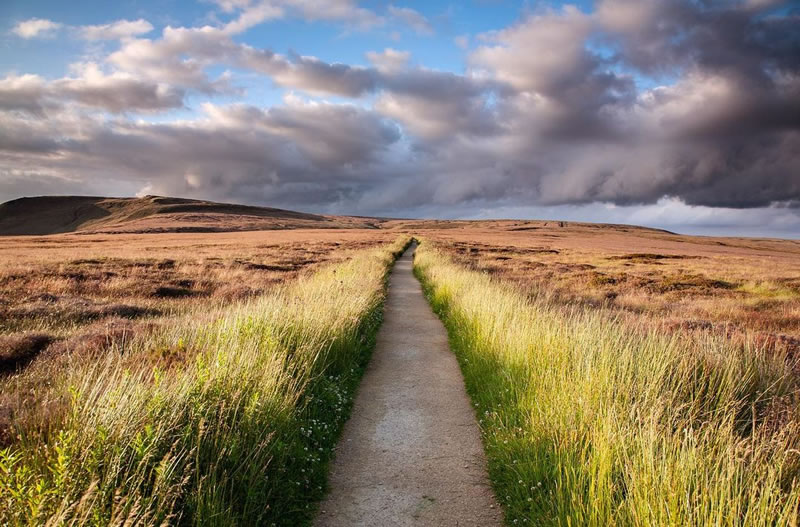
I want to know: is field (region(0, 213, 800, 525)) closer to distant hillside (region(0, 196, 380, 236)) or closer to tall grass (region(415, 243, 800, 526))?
tall grass (region(415, 243, 800, 526))

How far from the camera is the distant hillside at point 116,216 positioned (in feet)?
456

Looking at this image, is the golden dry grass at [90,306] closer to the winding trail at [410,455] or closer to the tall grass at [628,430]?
the winding trail at [410,455]

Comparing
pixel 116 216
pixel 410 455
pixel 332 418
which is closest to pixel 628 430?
pixel 410 455

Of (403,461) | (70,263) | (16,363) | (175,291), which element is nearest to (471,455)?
(403,461)

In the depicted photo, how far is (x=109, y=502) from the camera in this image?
3176 millimetres

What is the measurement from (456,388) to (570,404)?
10.5 feet

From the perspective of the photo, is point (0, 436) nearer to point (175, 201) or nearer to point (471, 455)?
point (471, 455)

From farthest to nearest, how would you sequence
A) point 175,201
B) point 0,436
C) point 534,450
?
1. point 175,201
2. point 534,450
3. point 0,436

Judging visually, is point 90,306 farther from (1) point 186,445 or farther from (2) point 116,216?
(2) point 116,216

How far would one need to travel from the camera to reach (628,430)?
423cm

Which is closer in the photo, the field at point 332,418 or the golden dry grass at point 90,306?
the field at point 332,418

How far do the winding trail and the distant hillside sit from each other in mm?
124658

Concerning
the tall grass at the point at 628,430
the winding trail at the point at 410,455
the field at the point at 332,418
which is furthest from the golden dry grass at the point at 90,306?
the tall grass at the point at 628,430

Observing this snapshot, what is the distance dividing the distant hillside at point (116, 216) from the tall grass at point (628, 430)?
416ft
